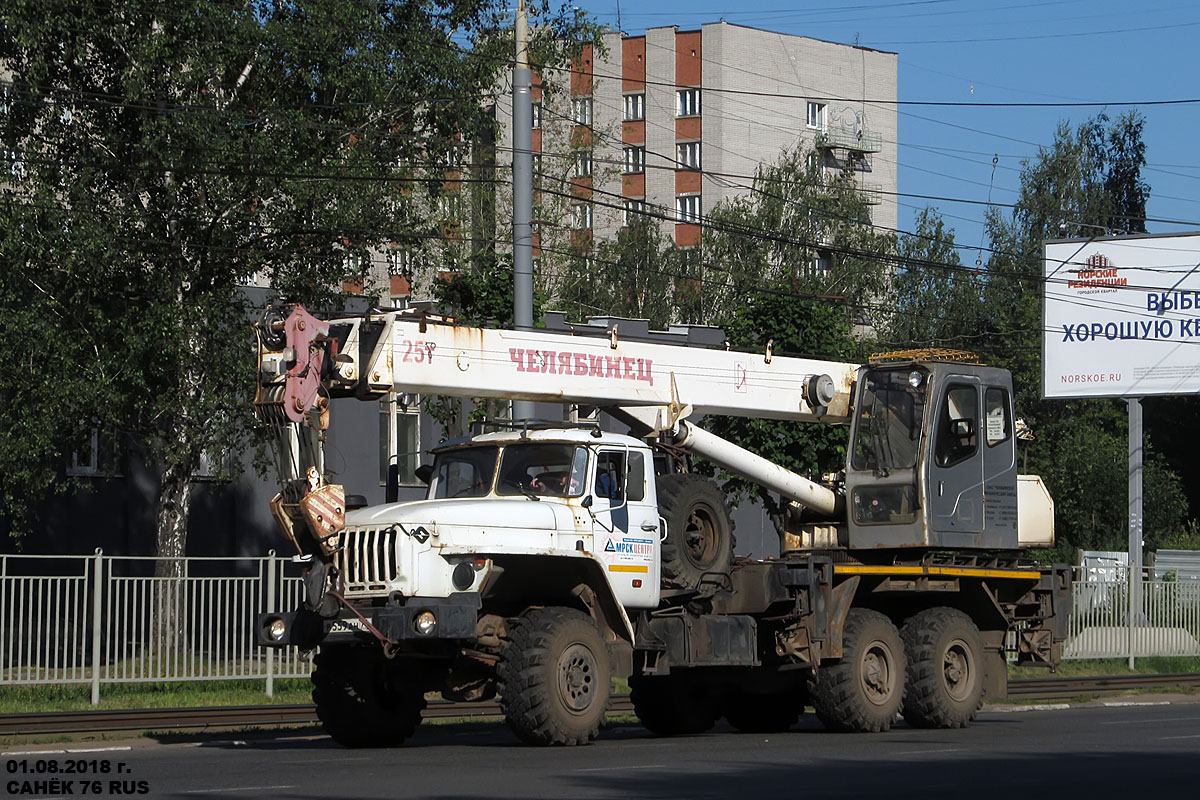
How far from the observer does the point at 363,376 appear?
49.2ft

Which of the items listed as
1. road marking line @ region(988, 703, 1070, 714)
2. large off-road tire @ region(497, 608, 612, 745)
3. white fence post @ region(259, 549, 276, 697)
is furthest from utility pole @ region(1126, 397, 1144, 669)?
large off-road tire @ region(497, 608, 612, 745)

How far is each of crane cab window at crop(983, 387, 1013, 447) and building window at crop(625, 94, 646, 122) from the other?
59489mm

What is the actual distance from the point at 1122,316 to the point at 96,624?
2708 centimetres

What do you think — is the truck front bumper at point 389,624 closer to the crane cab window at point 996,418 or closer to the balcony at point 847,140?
the crane cab window at point 996,418

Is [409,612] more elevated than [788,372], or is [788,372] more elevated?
[788,372]

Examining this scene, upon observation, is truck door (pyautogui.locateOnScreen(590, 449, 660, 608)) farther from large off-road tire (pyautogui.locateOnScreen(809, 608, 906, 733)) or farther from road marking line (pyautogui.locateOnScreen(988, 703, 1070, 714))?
road marking line (pyautogui.locateOnScreen(988, 703, 1070, 714))

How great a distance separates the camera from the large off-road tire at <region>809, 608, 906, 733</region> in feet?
58.6

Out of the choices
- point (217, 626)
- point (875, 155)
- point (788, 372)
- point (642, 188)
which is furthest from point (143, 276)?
point (875, 155)

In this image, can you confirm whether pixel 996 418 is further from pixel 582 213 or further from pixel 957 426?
pixel 582 213

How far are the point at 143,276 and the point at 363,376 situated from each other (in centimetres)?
1285

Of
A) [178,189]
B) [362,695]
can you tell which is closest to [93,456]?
[178,189]

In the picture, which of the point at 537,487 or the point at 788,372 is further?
the point at 788,372

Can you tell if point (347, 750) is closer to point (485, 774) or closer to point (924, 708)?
point (485, 774)

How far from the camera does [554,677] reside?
14.9m
